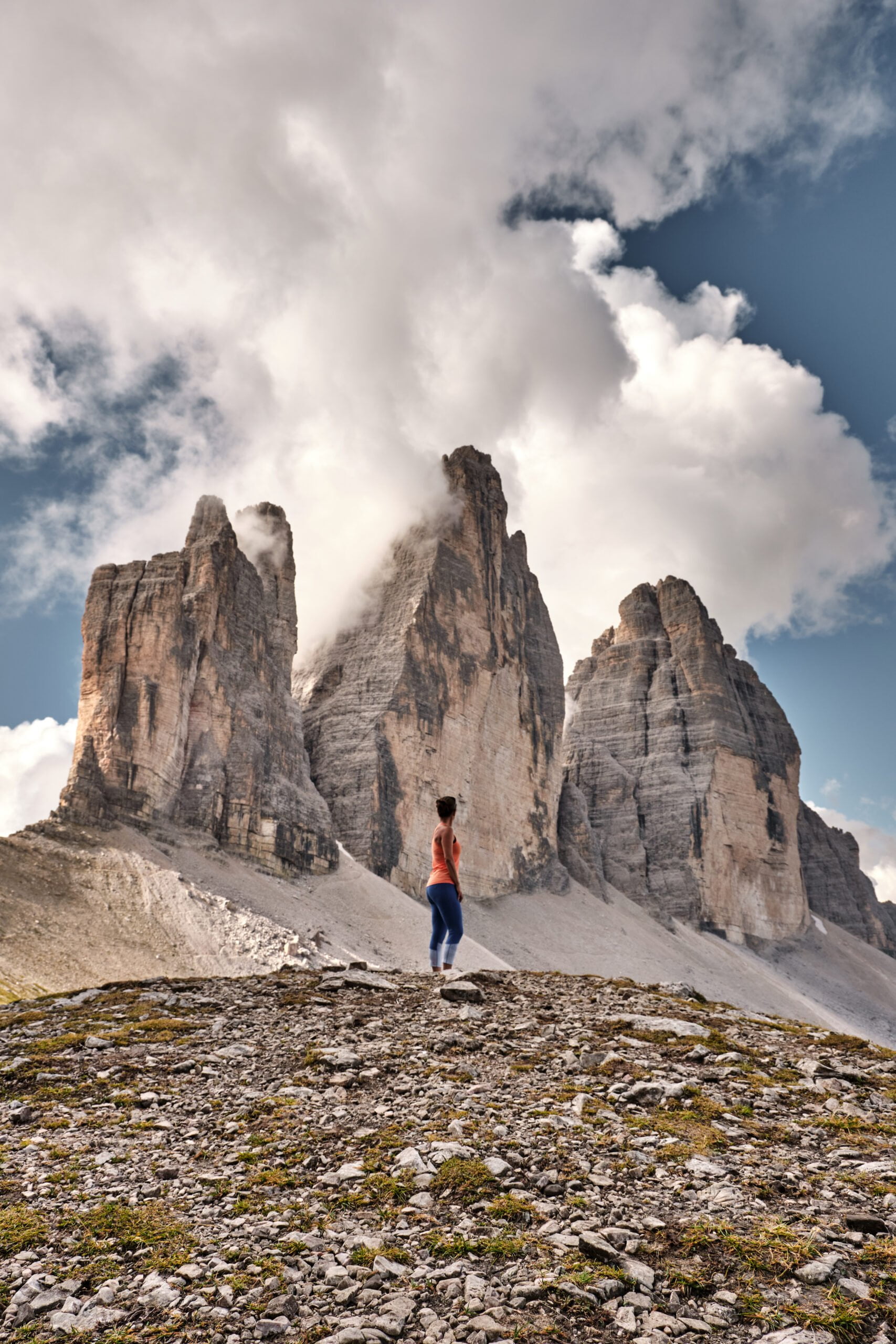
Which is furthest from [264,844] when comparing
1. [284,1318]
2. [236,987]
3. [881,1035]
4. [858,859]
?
[858,859]

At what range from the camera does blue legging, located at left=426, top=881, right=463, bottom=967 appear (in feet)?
53.8

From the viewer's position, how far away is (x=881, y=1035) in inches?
4198

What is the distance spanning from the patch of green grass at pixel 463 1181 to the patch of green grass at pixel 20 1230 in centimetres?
308

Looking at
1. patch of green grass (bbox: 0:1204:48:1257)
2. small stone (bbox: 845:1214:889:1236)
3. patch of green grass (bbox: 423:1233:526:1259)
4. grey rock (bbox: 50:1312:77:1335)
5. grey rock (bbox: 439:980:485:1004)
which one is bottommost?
grey rock (bbox: 50:1312:77:1335)

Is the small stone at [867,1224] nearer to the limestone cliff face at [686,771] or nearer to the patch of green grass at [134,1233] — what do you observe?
the patch of green grass at [134,1233]

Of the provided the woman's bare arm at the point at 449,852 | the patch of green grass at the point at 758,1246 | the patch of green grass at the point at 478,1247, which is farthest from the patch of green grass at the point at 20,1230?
the woman's bare arm at the point at 449,852

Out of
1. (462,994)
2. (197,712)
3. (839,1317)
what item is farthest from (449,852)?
(197,712)

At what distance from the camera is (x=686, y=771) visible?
129 m

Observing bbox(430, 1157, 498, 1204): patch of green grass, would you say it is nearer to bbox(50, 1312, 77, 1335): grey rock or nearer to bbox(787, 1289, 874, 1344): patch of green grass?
bbox(787, 1289, 874, 1344): patch of green grass

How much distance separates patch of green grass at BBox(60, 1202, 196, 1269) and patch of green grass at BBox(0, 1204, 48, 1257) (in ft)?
0.62

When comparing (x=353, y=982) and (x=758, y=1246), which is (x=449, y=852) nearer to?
Result: (x=353, y=982)

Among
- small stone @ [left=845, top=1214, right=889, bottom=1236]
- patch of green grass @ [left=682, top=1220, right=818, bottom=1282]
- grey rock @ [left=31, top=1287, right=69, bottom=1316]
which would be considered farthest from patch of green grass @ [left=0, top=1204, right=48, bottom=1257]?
small stone @ [left=845, top=1214, right=889, bottom=1236]

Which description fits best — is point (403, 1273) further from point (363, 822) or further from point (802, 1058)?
point (363, 822)

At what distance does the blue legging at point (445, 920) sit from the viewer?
1641 centimetres
